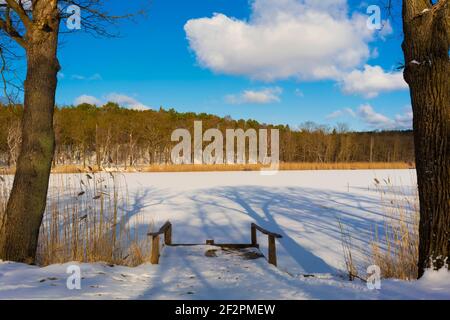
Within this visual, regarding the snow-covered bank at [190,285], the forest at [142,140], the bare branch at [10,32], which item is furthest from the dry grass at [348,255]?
the forest at [142,140]

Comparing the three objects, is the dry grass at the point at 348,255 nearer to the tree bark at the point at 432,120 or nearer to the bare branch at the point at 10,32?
the tree bark at the point at 432,120

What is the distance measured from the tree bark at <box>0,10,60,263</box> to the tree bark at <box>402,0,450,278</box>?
3.63m

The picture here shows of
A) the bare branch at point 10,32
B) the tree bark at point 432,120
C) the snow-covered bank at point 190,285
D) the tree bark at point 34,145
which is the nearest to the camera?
the snow-covered bank at point 190,285

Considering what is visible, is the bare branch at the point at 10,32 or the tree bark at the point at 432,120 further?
the bare branch at the point at 10,32

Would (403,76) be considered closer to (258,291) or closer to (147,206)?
(258,291)

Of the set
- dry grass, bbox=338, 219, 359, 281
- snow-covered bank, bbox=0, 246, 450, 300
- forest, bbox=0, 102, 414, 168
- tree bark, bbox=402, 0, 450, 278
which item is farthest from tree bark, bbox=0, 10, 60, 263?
forest, bbox=0, 102, 414, 168

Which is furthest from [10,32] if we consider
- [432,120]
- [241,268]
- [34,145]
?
[432,120]

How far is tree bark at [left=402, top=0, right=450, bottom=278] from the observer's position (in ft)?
9.03

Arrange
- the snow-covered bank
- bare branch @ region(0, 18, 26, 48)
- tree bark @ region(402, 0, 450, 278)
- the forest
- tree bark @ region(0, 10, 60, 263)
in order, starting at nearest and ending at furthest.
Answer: the snow-covered bank < tree bark @ region(402, 0, 450, 278) < tree bark @ region(0, 10, 60, 263) < bare branch @ region(0, 18, 26, 48) < the forest

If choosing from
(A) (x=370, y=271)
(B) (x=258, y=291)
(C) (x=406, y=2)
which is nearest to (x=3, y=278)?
(B) (x=258, y=291)

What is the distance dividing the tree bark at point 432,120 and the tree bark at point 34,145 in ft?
11.9

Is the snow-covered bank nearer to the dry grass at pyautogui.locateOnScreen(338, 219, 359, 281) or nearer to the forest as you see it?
the dry grass at pyautogui.locateOnScreen(338, 219, 359, 281)

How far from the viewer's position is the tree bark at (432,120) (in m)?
2.75
